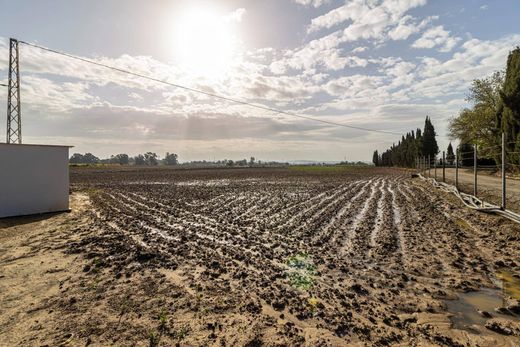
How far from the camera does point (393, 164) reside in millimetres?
97688

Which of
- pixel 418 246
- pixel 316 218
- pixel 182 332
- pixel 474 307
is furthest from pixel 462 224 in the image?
pixel 182 332

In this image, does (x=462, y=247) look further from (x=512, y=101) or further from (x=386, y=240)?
(x=512, y=101)

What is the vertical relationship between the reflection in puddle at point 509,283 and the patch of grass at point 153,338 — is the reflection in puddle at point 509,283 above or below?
above

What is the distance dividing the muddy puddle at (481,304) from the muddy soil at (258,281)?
0.30 feet

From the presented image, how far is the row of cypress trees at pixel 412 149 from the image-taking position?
61562 millimetres

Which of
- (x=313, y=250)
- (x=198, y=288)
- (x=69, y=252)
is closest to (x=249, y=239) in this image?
(x=313, y=250)

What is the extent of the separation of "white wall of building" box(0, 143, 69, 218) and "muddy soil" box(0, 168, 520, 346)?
2546mm

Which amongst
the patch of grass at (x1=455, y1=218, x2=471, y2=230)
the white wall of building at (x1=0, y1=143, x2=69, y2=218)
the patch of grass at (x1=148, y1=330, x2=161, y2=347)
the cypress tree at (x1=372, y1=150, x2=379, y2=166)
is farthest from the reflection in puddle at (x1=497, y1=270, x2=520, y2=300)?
the cypress tree at (x1=372, y1=150, x2=379, y2=166)

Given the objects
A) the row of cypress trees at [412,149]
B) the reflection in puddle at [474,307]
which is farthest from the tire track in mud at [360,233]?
the row of cypress trees at [412,149]

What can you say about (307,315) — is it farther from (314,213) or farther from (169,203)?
(169,203)

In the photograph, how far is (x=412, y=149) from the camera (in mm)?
72438

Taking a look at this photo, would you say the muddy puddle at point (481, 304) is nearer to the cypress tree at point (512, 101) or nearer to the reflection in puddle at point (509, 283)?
the reflection in puddle at point (509, 283)

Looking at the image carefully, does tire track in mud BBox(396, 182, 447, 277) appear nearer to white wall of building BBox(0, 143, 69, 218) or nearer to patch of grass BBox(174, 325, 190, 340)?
patch of grass BBox(174, 325, 190, 340)

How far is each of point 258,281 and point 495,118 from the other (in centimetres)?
3911
